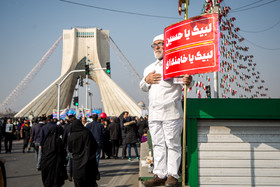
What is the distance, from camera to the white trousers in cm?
337

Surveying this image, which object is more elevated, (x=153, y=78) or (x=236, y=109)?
(x=153, y=78)

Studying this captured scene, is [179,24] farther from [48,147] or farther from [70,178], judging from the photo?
[70,178]

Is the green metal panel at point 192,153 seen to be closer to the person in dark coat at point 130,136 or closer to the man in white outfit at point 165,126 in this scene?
the man in white outfit at point 165,126

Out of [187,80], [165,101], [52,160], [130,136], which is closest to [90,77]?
[130,136]

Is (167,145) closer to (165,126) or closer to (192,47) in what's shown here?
(165,126)

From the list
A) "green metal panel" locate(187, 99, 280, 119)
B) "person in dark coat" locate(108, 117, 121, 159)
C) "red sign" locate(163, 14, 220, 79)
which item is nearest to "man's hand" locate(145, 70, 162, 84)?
"red sign" locate(163, 14, 220, 79)

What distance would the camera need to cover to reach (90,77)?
163 ft

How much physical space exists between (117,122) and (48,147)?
6590 mm

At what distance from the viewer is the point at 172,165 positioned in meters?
3.35

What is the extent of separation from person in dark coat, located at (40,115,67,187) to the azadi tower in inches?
1325

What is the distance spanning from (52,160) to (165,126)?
11.5 feet

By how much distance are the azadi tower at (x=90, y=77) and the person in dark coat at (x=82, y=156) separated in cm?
3452

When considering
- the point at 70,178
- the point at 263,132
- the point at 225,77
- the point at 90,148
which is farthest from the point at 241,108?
the point at 225,77

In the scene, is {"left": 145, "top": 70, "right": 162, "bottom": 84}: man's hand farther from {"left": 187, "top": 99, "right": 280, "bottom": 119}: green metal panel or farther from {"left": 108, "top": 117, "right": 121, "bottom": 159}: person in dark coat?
{"left": 108, "top": 117, "right": 121, "bottom": 159}: person in dark coat
